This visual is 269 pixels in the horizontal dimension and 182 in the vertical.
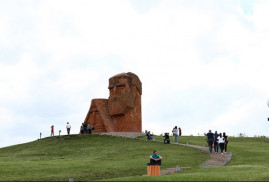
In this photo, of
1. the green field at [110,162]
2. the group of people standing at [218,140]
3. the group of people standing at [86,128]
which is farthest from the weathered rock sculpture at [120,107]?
the group of people standing at [218,140]

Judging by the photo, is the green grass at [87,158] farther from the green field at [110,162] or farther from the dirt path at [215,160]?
the dirt path at [215,160]

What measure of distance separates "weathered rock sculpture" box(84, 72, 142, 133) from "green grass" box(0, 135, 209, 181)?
379cm

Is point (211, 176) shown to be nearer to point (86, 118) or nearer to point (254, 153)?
point (254, 153)

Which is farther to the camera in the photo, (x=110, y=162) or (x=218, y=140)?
(x=218, y=140)

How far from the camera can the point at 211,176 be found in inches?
715

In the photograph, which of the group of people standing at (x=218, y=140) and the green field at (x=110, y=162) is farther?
the group of people standing at (x=218, y=140)

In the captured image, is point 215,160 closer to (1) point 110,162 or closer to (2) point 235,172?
(1) point 110,162

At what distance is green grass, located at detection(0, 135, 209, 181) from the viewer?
2250cm

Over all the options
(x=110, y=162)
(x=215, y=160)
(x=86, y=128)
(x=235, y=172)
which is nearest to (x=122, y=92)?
(x=86, y=128)

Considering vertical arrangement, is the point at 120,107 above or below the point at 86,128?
above

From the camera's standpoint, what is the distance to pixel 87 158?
31.1 metres

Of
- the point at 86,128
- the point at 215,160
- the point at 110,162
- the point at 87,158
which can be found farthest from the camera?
the point at 86,128

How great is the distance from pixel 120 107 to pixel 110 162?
20.8m

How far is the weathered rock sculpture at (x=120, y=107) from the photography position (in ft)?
157
